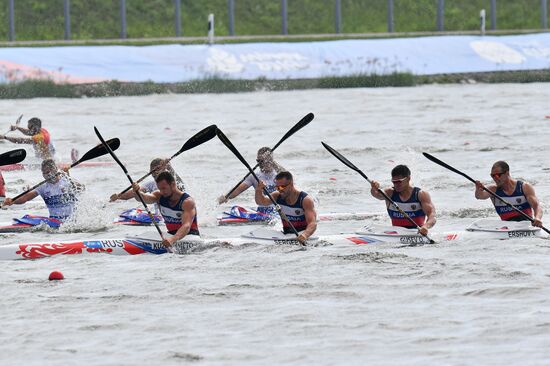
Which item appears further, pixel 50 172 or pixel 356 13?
pixel 356 13

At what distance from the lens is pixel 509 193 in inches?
632

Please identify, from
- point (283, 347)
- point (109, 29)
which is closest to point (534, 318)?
point (283, 347)

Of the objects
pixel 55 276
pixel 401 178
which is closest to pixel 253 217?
pixel 401 178

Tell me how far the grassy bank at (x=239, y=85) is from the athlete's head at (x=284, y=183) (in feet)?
64.3

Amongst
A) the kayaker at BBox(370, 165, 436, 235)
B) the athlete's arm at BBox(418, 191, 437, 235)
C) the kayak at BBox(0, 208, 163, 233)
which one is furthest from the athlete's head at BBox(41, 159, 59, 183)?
the athlete's arm at BBox(418, 191, 437, 235)

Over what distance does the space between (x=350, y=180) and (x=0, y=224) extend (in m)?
7.12

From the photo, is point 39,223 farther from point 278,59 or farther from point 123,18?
point 123,18

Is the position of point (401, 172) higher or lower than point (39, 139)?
lower

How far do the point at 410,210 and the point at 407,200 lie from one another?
0.42ft

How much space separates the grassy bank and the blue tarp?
0.83 ft

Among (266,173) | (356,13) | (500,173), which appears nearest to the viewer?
(500,173)

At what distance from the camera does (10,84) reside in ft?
113

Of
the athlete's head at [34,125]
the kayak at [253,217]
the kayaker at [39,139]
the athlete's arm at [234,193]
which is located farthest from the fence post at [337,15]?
the kayak at [253,217]

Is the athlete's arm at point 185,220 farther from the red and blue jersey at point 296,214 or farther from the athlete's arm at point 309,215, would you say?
the athlete's arm at point 309,215
